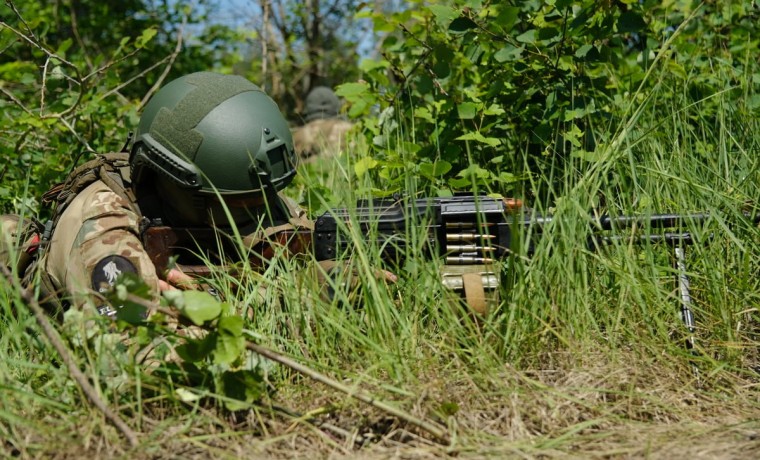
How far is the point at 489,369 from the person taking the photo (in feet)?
8.38

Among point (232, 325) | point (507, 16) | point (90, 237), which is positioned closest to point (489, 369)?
point (232, 325)

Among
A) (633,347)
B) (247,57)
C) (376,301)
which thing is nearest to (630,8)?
(633,347)

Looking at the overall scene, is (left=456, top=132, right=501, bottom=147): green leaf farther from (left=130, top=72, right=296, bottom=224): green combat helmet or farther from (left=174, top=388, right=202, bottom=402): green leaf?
(left=174, top=388, right=202, bottom=402): green leaf

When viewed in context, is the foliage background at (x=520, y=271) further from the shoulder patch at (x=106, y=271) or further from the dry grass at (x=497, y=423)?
the shoulder patch at (x=106, y=271)

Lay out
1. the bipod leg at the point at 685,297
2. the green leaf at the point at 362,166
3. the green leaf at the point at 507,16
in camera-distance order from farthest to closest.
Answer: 1. the green leaf at the point at 362,166
2. the green leaf at the point at 507,16
3. the bipod leg at the point at 685,297

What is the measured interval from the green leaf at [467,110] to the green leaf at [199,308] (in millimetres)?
2018

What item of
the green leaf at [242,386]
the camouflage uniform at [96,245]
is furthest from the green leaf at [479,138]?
the green leaf at [242,386]

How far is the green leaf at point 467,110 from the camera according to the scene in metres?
3.96

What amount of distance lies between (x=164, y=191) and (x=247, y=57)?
44.0 ft

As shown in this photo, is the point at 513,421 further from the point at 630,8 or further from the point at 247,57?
the point at 247,57

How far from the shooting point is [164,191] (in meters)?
3.34

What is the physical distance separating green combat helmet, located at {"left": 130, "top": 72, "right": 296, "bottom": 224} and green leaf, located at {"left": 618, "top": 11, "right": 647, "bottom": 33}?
155 centimetres

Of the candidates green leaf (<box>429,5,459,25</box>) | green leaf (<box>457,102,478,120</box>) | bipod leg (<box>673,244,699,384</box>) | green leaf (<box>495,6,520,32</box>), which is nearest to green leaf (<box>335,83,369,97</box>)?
green leaf (<box>457,102,478,120</box>)

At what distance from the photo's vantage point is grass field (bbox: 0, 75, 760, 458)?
2291 millimetres
